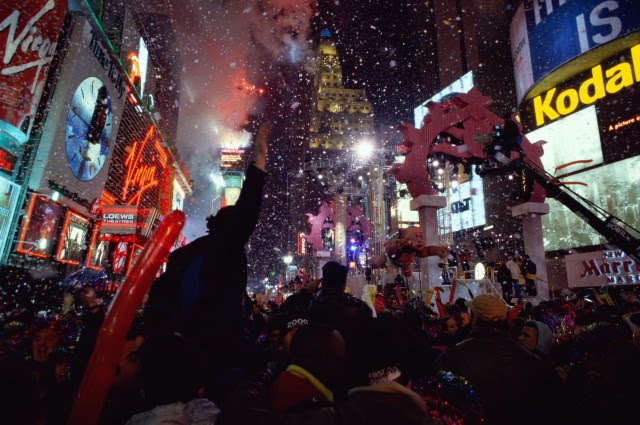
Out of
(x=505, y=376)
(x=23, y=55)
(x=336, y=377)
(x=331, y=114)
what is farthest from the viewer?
(x=331, y=114)

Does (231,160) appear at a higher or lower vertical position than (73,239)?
higher

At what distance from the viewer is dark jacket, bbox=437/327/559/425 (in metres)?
2.63

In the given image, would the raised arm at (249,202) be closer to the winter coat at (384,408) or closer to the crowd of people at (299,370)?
the crowd of people at (299,370)

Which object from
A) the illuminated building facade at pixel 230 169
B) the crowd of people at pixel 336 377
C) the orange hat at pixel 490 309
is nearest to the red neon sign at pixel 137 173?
the crowd of people at pixel 336 377

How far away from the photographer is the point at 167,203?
43.1 meters

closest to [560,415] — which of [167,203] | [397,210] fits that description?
[397,210]

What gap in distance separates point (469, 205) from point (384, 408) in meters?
39.4

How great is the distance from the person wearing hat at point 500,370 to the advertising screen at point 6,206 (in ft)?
60.9

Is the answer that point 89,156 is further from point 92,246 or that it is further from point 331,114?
point 331,114

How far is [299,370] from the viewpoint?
195 centimetres

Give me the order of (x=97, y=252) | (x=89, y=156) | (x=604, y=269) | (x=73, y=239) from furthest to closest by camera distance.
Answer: (x=97, y=252) → (x=89, y=156) → (x=73, y=239) → (x=604, y=269)

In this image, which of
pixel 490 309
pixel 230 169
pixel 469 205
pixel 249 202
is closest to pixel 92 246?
pixel 249 202

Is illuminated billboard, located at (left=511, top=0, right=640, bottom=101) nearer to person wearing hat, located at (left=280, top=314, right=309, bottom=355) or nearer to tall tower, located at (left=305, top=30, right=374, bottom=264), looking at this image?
person wearing hat, located at (left=280, top=314, right=309, bottom=355)

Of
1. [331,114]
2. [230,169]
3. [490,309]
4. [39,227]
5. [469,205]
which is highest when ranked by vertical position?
[331,114]
